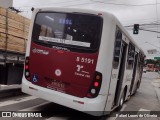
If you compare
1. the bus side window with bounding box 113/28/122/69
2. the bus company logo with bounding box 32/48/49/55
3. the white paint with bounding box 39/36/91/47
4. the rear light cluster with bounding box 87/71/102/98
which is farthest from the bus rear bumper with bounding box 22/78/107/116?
the white paint with bounding box 39/36/91/47

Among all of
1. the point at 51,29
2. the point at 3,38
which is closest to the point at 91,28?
the point at 51,29

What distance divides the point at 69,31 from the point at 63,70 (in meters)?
1.03

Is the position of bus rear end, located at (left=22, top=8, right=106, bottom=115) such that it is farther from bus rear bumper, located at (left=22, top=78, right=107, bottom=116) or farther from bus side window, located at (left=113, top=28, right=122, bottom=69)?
bus side window, located at (left=113, top=28, right=122, bottom=69)

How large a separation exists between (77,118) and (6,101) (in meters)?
2.51

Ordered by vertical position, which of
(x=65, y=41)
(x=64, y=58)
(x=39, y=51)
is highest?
(x=65, y=41)

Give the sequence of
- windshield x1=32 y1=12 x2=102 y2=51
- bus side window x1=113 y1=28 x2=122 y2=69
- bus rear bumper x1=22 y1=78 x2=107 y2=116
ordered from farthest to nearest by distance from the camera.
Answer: bus side window x1=113 y1=28 x2=122 y2=69 → windshield x1=32 y1=12 x2=102 y2=51 → bus rear bumper x1=22 y1=78 x2=107 y2=116

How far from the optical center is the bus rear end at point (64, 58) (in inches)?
287

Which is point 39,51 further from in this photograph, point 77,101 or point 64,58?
point 77,101

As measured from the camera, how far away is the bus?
724cm

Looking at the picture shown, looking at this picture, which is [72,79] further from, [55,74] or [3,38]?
[3,38]

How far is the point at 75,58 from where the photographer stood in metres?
7.44

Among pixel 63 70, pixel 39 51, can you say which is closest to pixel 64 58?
pixel 63 70

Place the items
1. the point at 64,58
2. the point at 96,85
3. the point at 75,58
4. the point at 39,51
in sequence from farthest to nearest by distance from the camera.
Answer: the point at 39,51 → the point at 64,58 → the point at 75,58 → the point at 96,85

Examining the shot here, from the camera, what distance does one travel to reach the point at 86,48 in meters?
7.39
